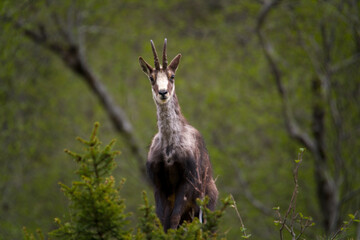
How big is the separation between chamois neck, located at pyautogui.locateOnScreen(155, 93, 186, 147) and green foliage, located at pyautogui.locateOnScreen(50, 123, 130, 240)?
6.05 feet

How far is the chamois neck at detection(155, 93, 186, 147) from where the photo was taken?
6.75 m

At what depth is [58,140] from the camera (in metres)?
19.9

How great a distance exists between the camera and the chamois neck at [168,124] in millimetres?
6754

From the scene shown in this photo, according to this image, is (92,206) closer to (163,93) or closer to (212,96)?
(163,93)

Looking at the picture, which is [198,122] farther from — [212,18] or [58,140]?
[58,140]

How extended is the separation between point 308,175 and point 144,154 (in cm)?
610

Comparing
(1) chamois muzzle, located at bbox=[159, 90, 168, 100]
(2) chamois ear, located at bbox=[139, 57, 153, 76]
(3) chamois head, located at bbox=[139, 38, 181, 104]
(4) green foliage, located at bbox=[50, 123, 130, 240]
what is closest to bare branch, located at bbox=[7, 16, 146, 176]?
(2) chamois ear, located at bbox=[139, 57, 153, 76]

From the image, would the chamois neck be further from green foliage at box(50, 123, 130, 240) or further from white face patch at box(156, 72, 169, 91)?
green foliage at box(50, 123, 130, 240)

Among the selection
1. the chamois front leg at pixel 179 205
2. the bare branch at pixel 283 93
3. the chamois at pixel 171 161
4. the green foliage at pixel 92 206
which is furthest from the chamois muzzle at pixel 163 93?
the bare branch at pixel 283 93

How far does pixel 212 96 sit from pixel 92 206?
1362 cm

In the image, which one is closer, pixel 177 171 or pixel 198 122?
pixel 177 171

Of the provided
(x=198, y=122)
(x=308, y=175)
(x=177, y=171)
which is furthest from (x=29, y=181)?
(x=177, y=171)

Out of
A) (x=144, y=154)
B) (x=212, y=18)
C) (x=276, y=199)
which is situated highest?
(x=212, y=18)

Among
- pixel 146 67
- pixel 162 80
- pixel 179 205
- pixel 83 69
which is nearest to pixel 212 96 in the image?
pixel 83 69
